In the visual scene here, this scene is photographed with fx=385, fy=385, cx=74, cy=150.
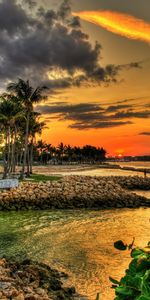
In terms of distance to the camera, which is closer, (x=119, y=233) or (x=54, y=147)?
(x=119, y=233)

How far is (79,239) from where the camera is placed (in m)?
19.0

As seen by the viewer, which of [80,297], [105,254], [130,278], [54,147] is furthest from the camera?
[54,147]

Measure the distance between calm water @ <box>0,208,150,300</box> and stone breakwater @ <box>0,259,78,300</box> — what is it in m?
0.87

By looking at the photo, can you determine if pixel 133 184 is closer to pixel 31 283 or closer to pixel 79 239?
pixel 79 239

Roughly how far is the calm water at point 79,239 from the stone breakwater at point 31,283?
87cm

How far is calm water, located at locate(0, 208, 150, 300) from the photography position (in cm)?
1320

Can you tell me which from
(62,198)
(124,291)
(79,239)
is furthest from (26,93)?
(124,291)

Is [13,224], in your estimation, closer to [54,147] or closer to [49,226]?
[49,226]

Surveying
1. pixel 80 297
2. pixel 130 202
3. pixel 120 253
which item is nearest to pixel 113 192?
pixel 130 202

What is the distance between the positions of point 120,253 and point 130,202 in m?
20.4

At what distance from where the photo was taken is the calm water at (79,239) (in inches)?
520

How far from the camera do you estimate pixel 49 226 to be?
22953 mm

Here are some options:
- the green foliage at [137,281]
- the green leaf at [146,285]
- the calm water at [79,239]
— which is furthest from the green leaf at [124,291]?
the calm water at [79,239]

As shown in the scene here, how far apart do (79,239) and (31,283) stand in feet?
28.6
